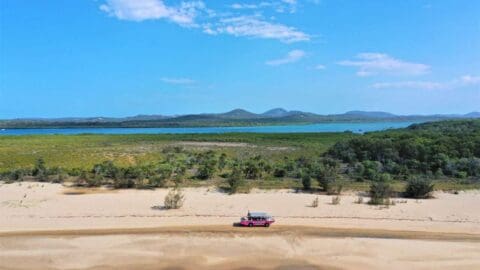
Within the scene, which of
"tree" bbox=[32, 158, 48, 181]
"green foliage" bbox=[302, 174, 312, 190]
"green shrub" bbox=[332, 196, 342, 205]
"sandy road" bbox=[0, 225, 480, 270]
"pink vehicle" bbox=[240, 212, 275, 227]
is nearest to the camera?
"sandy road" bbox=[0, 225, 480, 270]

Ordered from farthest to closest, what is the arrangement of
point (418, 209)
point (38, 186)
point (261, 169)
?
point (261, 169), point (38, 186), point (418, 209)

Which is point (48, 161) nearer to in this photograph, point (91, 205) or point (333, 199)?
point (91, 205)

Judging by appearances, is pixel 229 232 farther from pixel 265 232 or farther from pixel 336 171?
pixel 336 171

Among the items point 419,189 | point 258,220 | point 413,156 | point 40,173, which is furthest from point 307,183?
point 40,173

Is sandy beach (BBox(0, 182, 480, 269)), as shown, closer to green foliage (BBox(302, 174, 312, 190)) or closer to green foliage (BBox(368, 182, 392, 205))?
green foliage (BBox(368, 182, 392, 205))

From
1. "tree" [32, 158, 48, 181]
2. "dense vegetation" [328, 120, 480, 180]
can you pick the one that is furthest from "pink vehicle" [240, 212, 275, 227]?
"tree" [32, 158, 48, 181]

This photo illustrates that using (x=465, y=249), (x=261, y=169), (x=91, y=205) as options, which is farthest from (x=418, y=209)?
(x=91, y=205)

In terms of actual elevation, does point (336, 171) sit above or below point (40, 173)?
below

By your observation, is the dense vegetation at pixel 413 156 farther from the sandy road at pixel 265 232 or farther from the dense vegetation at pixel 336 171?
the sandy road at pixel 265 232
